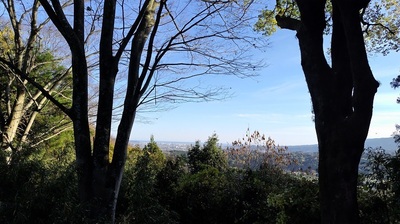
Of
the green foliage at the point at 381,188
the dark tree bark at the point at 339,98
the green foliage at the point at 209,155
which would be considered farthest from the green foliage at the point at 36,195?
the green foliage at the point at 209,155

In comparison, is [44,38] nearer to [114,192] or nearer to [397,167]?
[114,192]

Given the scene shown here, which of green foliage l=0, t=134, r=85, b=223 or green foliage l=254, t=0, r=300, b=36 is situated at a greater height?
green foliage l=254, t=0, r=300, b=36

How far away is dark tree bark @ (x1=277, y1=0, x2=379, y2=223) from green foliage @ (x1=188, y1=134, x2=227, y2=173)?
585 centimetres

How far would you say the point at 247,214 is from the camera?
17.3ft

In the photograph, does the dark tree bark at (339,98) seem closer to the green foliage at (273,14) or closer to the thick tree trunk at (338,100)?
the thick tree trunk at (338,100)

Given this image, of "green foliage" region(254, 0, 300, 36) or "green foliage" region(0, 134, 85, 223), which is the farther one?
"green foliage" region(254, 0, 300, 36)

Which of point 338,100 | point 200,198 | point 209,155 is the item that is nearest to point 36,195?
point 200,198

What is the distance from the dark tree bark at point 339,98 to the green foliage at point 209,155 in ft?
19.2

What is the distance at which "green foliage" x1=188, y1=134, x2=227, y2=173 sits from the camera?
30.6ft

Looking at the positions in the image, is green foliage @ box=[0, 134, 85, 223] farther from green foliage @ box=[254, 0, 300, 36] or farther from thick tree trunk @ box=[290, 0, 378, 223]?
green foliage @ box=[254, 0, 300, 36]

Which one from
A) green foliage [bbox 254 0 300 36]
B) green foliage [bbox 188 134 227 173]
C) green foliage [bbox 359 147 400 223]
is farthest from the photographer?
green foliage [bbox 188 134 227 173]

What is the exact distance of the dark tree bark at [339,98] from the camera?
124 inches

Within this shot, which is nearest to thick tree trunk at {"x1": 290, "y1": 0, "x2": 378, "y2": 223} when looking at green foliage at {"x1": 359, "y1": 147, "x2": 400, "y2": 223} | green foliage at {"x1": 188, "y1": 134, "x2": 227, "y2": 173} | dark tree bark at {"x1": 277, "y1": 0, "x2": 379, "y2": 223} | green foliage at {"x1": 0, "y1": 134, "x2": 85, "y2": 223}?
dark tree bark at {"x1": 277, "y1": 0, "x2": 379, "y2": 223}

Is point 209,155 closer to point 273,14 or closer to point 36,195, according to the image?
point 273,14
